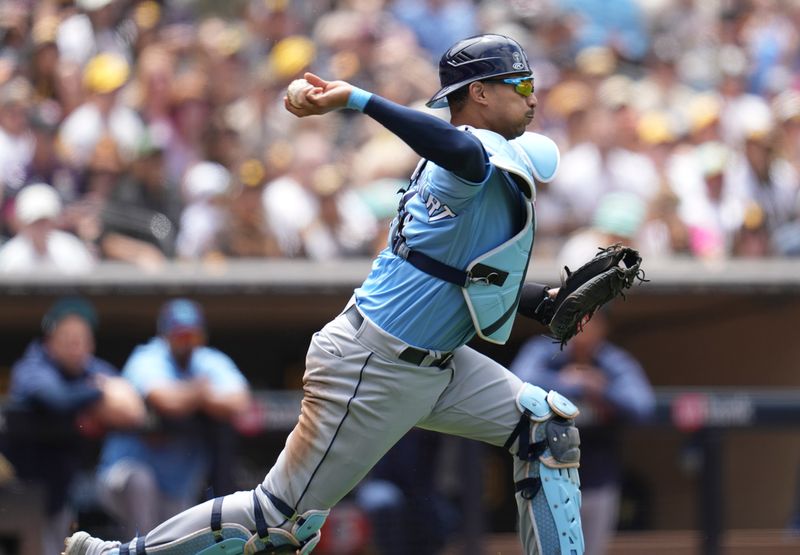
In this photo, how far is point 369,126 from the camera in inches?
381

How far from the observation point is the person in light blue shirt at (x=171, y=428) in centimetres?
694

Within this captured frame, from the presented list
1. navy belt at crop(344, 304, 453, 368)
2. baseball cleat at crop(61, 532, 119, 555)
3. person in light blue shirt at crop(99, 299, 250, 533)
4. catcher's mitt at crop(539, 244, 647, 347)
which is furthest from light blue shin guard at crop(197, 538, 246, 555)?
person in light blue shirt at crop(99, 299, 250, 533)

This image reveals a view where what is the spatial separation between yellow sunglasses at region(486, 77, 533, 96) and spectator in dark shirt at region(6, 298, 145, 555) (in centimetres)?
319

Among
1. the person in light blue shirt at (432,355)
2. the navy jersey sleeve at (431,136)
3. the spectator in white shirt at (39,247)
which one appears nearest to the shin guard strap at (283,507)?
the person in light blue shirt at (432,355)

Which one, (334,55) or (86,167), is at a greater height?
(334,55)

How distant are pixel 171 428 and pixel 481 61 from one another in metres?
3.32

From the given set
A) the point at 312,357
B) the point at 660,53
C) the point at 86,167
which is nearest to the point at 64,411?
the point at 86,167

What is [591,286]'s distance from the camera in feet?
14.9

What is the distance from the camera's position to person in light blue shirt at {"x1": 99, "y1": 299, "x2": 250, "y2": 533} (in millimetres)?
6941

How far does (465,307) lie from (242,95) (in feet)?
17.8

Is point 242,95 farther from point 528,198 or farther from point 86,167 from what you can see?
point 528,198

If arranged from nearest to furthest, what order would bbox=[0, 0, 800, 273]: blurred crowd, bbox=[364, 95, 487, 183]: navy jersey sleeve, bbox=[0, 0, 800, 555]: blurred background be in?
bbox=[364, 95, 487, 183]: navy jersey sleeve
bbox=[0, 0, 800, 555]: blurred background
bbox=[0, 0, 800, 273]: blurred crowd

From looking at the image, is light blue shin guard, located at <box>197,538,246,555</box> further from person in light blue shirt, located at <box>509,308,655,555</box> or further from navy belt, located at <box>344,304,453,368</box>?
person in light blue shirt, located at <box>509,308,655,555</box>

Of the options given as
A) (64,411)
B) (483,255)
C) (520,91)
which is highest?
(520,91)
